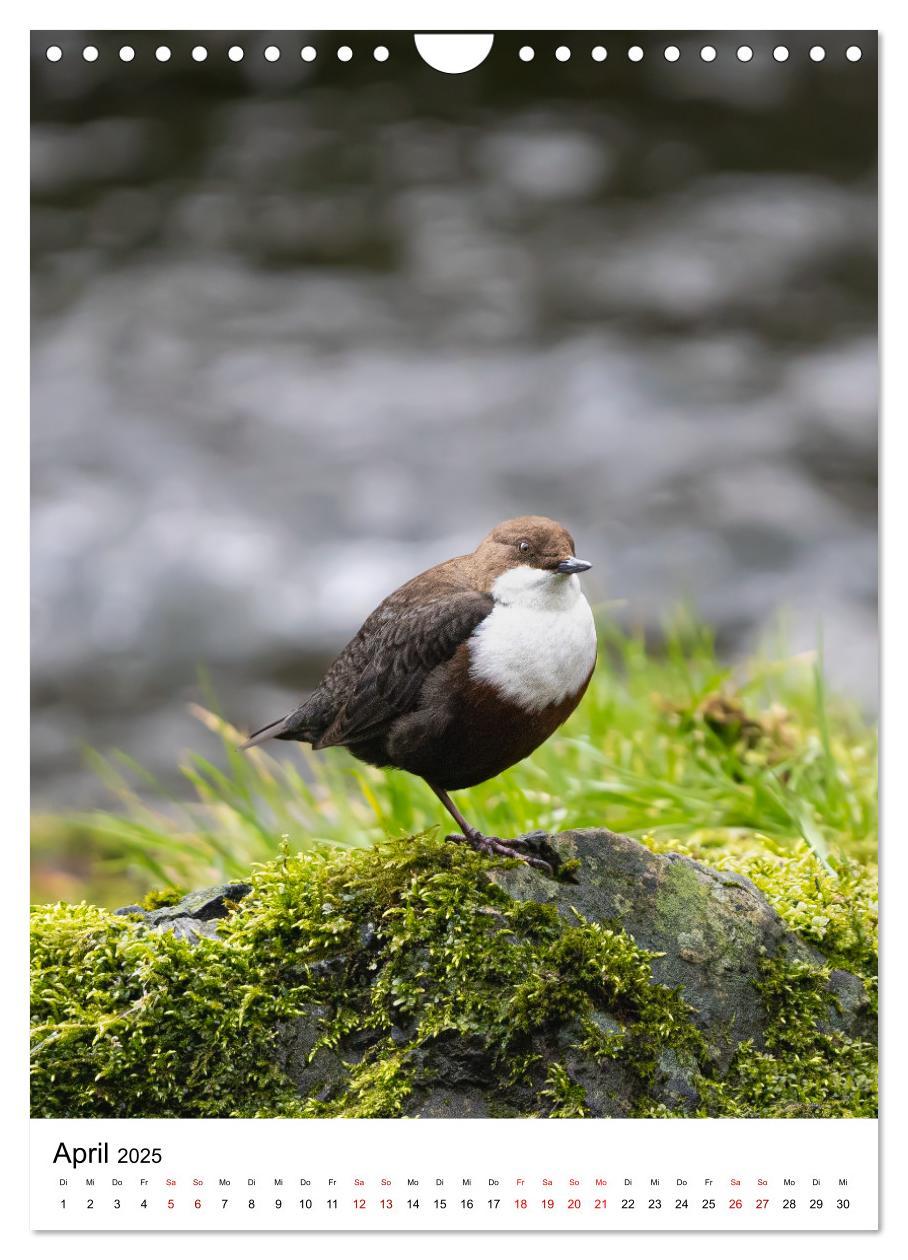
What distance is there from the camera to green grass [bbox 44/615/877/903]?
310cm

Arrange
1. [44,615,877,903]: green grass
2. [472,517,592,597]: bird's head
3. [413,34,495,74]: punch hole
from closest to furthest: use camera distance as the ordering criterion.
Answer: [472,517,592,597]: bird's head, [413,34,495,74]: punch hole, [44,615,877,903]: green grass

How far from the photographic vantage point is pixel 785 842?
3.09m

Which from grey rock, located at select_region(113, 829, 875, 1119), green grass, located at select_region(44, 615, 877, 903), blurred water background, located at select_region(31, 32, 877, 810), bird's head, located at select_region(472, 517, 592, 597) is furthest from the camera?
blurred water background, located at select_region(31, 32, 877, 810)

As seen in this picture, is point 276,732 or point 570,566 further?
point 276,732

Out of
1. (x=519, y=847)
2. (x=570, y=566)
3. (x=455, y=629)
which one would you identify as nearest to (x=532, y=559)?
(x=570, y=566)

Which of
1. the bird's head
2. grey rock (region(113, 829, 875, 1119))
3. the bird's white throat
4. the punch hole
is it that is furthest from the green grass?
the punch hole

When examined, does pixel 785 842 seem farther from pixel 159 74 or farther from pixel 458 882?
pixel 159 74

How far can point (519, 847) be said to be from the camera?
2336 millimetres

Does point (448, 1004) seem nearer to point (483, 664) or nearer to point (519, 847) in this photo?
point (519, 847)

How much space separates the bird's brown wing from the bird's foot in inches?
11.8

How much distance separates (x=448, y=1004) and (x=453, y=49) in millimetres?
1946

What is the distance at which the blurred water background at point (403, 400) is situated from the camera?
461cm

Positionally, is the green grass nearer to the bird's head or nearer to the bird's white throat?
the bird's white throat

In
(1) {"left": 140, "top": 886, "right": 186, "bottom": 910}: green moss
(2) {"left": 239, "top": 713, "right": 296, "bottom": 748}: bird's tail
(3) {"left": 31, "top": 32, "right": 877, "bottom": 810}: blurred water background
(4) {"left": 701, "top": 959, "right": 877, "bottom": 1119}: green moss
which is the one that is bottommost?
(4) {"left": 701, "top": 959, "right": 877, "bottom": 1119}: green moss
